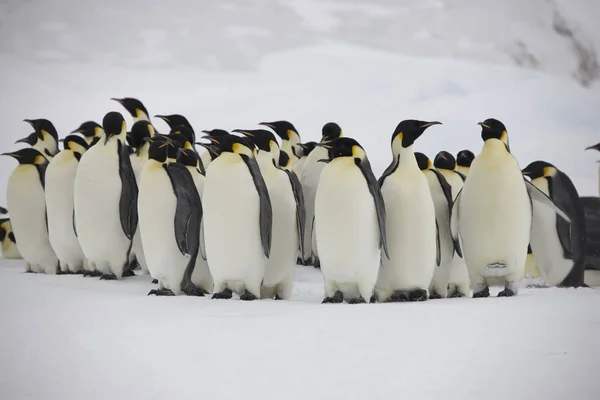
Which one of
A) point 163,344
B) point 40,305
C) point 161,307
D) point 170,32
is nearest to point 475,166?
point 161,307

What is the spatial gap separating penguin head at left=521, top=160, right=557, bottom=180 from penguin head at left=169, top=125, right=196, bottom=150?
1.98 meters

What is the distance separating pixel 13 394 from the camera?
2.08m

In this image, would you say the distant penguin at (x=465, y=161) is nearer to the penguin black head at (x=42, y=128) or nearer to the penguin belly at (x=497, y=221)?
the penguin belly at (x=497, y=221)

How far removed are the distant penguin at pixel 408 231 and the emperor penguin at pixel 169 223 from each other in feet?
3.13

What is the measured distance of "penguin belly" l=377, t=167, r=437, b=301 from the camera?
3.38 meters

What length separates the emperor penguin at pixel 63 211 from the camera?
442 cm

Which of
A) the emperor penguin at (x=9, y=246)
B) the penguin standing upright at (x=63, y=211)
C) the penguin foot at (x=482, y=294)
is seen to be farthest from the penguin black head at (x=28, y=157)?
the penguin foot at (x=482, y=294)

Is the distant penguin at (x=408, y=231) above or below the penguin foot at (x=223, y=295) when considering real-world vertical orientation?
above

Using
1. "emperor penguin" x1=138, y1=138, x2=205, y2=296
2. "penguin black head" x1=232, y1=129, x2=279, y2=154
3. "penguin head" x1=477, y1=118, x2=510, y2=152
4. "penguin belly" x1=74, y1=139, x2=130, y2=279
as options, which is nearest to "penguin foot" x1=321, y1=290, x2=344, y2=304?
"emperor penguin" x1=138, y1=138, x2=205, y2=296

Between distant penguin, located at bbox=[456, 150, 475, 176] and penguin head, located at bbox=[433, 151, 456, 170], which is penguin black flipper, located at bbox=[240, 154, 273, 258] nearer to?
penguin head, located at bbox=[433, 151, 456, 170]

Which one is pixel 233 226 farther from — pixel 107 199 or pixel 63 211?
pixel 63 211

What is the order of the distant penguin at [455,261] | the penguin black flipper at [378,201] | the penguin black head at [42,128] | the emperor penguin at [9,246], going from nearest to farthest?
the penguin black flipper at [378,201] < the distant penguin at [455,261] < the penguin black head at [42,128] < the emperor penguin at [9,246]

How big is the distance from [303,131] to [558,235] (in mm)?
6140

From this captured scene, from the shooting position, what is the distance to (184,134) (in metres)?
4.41
